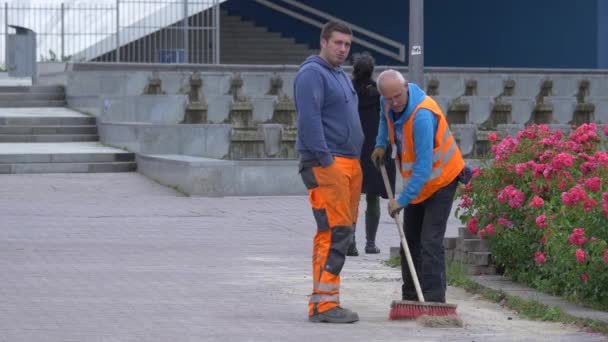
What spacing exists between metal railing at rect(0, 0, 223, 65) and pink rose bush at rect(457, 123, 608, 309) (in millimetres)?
20190

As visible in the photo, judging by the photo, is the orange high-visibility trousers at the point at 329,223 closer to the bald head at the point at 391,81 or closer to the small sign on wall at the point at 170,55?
the bald head at the point at 391,81

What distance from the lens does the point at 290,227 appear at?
13312mm

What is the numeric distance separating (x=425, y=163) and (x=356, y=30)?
98.8ft

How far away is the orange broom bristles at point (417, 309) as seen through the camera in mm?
7719

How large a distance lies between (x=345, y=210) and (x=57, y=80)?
57.8 ft

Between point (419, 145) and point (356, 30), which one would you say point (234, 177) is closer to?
point (419, 145)

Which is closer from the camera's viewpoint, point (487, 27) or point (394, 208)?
point (394, 208)

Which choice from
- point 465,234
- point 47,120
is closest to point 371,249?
point 465,234

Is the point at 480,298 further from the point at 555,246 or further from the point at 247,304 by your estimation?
the point at 247,304

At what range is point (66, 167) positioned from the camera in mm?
18250

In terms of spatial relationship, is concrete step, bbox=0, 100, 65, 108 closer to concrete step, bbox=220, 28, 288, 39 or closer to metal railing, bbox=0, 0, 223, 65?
metal railing, bbox=0, 0, 223, 65

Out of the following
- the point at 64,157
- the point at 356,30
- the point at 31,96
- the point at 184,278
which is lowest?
the point at 184,278

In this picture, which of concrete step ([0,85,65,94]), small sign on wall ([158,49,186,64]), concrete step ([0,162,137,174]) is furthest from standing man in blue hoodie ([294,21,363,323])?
small sign on wall ([158,49,186,64])

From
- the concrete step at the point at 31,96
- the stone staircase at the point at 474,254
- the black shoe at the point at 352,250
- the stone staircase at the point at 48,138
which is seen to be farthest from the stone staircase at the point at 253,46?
the stone staircase at the point at 474,254
